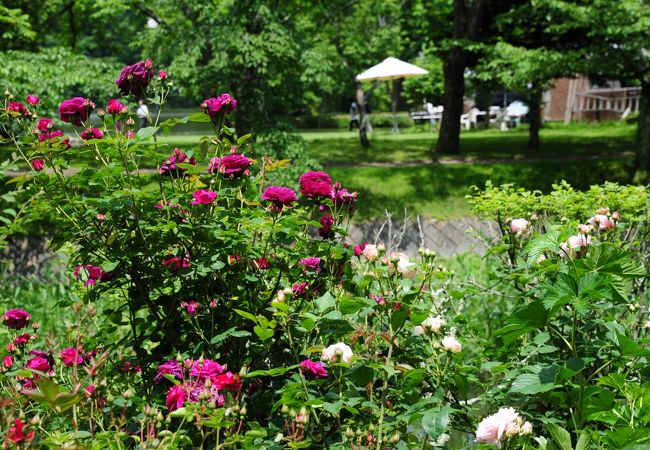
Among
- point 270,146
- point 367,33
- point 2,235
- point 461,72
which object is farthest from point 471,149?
point 2,235

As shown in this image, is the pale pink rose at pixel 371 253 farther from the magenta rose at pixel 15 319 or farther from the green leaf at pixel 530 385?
the magenta rose at pixel 15 319

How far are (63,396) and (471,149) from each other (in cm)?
1505

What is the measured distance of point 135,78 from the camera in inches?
82.4

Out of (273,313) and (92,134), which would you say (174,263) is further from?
(92,134)

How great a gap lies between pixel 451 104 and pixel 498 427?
43.0 feet

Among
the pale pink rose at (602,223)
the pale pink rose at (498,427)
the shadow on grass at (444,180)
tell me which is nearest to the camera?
the pale pink rose at (498,427)

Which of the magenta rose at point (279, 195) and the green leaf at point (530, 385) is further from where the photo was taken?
the magenta rose at point (279, 195)

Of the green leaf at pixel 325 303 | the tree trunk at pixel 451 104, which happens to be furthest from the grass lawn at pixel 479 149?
the green leaf at pixel 325 303

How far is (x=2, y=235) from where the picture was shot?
3035 millimetres

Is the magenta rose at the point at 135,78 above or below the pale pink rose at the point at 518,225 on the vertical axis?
above

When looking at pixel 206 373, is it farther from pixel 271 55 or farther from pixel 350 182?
pixel 350 182

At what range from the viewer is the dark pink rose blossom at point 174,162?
2.20 meters

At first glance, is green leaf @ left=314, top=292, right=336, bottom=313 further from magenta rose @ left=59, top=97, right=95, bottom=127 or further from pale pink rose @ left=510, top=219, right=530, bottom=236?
pale pink rose @ left=510, top=219, right=530, bottom=236

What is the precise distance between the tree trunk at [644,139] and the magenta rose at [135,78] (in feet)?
34.6
